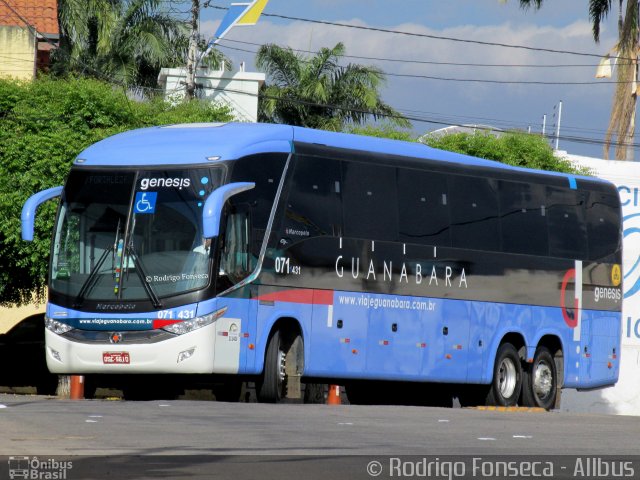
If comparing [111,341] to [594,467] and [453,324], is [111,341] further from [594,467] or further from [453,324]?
[594,467]

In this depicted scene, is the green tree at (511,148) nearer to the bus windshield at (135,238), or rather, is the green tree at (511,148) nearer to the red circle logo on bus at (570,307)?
the red circle logo on bus at (570,307)

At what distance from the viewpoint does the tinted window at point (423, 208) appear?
21641 mm

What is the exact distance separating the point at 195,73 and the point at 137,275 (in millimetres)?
25314

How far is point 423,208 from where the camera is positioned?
21.9 meters

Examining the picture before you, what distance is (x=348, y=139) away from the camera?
69.9 feet

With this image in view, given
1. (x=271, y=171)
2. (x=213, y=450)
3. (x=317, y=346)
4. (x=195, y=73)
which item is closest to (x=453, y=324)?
(x=317, y=346)

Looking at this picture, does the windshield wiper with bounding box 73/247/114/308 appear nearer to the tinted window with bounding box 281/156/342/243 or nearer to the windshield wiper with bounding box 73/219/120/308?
the windshield wiper with bounding box 73/219/120/308

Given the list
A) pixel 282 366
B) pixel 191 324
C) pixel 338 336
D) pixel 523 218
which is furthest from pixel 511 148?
pixel 191 324

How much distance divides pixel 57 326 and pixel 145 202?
1.99 meters

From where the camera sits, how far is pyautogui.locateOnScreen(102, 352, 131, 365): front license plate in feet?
61.3

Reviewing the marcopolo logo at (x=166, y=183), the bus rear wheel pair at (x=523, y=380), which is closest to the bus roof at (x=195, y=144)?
the marcopolo logo at (x=166, y=183)

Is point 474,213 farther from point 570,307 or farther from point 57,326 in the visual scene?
point 57,326

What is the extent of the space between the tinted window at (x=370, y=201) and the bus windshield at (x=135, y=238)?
2.54 meters

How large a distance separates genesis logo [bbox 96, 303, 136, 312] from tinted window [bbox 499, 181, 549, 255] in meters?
6.86
